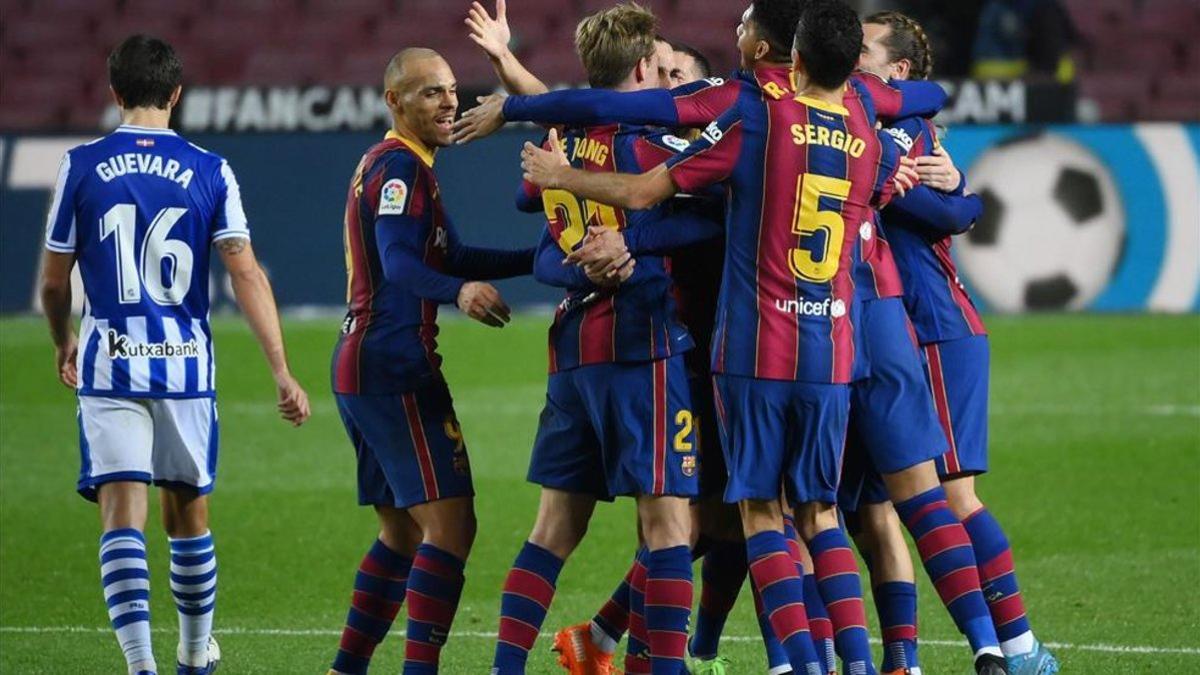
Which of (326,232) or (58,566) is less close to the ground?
(326,232)

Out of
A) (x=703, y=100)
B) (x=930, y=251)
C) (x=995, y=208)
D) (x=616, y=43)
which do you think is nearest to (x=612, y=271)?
(x=703, y=100)

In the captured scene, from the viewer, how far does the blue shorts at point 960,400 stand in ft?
20.6

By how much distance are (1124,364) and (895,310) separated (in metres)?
8.32

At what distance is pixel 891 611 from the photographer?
20.0 ft

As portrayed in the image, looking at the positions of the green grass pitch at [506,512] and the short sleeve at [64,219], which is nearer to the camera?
the short sleeve at [64,219]

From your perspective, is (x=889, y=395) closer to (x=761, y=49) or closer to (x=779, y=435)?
(x=779, y=435)

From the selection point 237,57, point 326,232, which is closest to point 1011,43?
point 326,232

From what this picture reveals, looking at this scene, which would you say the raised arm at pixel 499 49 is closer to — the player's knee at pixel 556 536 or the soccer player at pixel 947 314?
the soccer player at pixel 947 314

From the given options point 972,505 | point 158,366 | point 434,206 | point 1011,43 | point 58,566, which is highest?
point 1011,43

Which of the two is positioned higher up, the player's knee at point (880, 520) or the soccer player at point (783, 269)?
the soccer player at point (783, 269)

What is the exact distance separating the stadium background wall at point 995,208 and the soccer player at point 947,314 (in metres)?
9.44

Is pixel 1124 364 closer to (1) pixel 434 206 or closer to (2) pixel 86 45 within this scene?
(1) pixel 434 206

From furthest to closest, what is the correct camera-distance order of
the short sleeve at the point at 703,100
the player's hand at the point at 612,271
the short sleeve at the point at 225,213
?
the short sleeve at the point at 225,213 → the short sleeve at the point at 703,100 → the player's hand at the point at 612,271

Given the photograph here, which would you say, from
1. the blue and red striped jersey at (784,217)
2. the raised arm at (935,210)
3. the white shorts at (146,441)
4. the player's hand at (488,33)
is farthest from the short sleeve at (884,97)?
the white shorts at (146,441)
